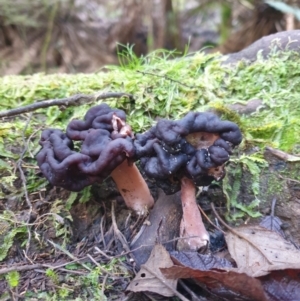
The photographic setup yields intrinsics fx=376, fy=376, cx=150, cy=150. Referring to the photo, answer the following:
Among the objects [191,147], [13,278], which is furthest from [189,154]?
[13,278]

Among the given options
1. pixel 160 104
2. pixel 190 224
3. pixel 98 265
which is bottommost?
pixel 98 265

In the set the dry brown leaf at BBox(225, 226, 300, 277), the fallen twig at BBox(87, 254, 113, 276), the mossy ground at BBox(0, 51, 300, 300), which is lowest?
the fallen twig at BBox(87, 254, 113, 276)

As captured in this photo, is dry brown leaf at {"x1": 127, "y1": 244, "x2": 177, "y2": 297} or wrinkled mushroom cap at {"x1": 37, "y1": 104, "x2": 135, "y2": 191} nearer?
dry brown leaf at {"x1": 127, "y1": 244, "x2": 177, "y2": 297}

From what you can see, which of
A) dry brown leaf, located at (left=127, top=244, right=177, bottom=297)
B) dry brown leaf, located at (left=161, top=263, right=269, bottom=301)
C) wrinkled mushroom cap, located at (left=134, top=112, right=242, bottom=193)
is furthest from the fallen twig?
wrinkled mushroom cap, located at (left=134, top=112, right=242, bottom=193)

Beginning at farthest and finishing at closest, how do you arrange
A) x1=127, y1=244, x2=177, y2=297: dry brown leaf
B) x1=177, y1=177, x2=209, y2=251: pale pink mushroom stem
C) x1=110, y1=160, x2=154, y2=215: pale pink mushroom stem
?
x1=110, y1=160, x2=154, y2=215: pale pink mushroom stem < x1=177, y1=177, x2=209, y2=251: pale pink mushroom stem < x1=127, y1=244, x2=177, y2=297: dry brown leaf

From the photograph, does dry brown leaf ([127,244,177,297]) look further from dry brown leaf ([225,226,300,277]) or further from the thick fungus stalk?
dry brown leaf ([225,226,300,277])

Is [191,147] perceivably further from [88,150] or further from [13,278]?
[13,278]

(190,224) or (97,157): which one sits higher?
(97,157)

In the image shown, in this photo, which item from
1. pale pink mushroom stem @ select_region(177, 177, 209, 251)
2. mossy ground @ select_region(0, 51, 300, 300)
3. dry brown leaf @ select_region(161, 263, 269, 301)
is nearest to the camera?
dry brown leaf @ select_region(161, 263, 269, 301)

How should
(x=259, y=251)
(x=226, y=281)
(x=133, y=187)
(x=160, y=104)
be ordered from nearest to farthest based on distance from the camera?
1. (x=226, y=281)
2. (x=259, y=251)
3. (x=133, y=187)
4. (x=160, y=104)
